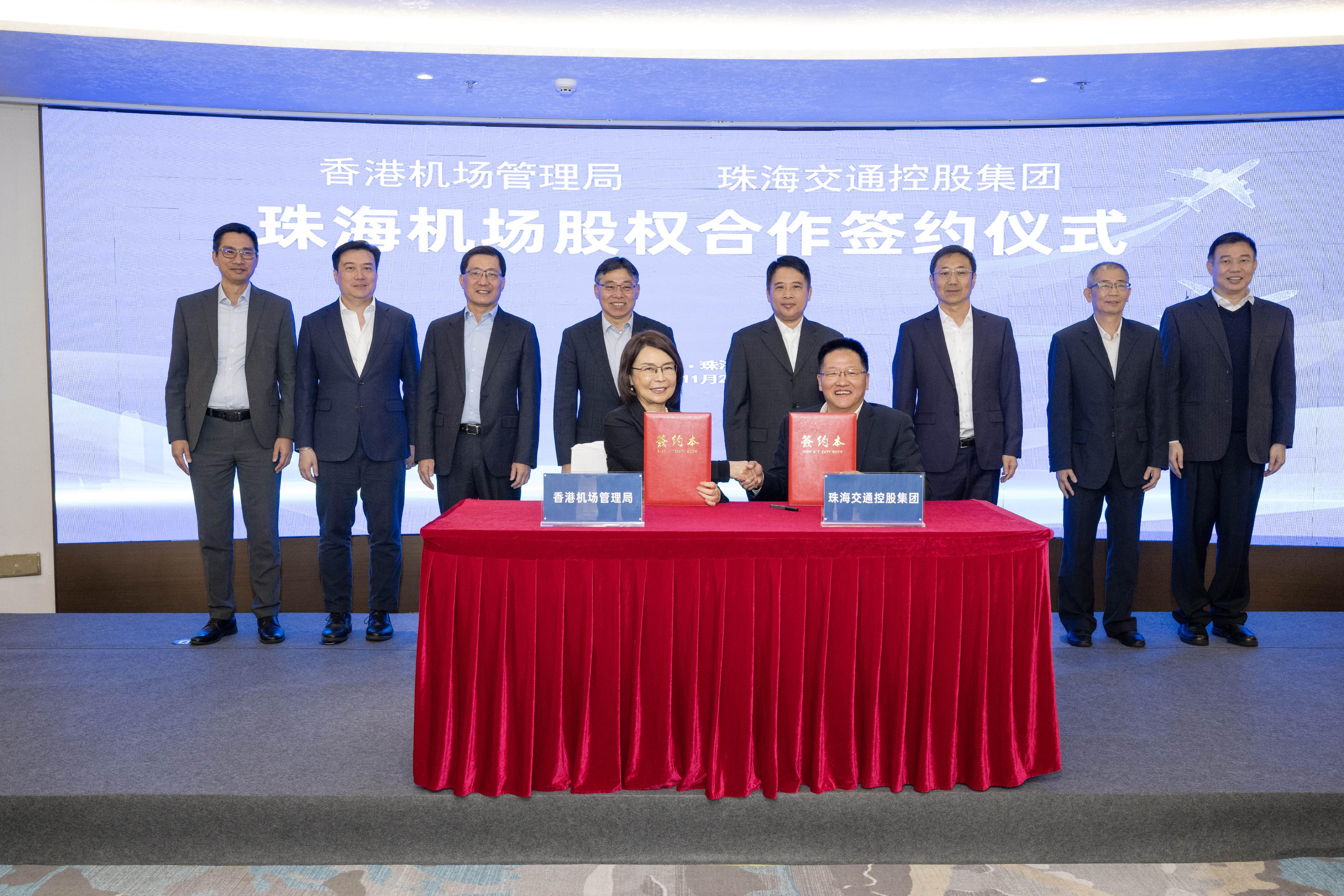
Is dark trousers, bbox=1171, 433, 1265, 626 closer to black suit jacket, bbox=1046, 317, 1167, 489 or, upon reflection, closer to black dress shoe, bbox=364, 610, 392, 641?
black suit jacket, bbox=1046, 317, 1167, 489

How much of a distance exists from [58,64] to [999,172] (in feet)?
13.5

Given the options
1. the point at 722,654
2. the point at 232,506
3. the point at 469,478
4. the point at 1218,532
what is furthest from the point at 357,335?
the point at 1218,532

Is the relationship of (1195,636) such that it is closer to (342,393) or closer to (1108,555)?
(1108,555)

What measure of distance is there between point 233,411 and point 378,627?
103 cm

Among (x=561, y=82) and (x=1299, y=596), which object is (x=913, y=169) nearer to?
(x=561, y=82)

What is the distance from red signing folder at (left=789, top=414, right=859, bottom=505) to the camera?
246 centimetres

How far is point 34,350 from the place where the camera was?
4.23 metres

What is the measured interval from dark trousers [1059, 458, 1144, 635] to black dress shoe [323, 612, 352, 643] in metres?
2.87

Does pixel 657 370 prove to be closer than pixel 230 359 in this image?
Yes

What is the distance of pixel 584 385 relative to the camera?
379cm

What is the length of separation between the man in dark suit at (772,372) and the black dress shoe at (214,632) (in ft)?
7.01

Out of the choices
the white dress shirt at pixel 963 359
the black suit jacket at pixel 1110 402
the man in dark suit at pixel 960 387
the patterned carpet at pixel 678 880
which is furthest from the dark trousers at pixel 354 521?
the black suit jacket at pixel 1110 402

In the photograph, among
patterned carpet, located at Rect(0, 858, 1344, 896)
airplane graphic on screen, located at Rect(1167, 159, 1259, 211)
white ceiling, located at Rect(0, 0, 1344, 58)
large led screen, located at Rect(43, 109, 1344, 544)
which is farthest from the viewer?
airplane graphic on screen, located at Rect(1167, 159, 1259, 211)

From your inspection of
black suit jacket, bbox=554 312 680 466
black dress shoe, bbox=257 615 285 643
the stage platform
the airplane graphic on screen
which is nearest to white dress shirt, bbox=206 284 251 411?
black dress shoe, bbox=257 615 285 643
